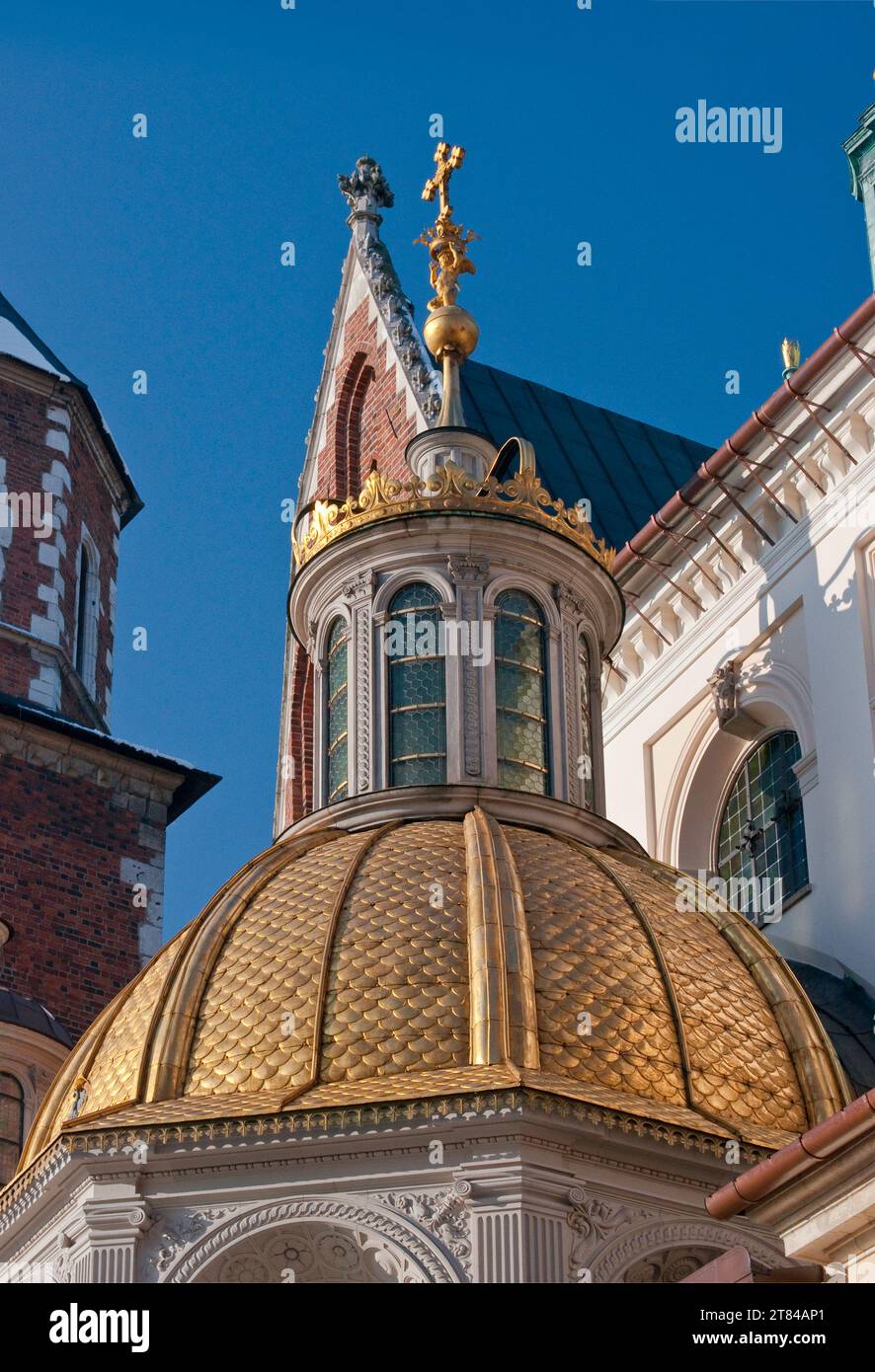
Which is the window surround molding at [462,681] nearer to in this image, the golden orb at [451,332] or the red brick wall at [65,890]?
the golden orb at [451,332]

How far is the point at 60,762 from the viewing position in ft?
80.3

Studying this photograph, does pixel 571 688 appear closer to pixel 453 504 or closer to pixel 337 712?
pixel 453 504

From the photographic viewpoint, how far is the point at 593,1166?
14.3 m

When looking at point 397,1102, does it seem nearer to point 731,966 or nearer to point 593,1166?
point 593,1166

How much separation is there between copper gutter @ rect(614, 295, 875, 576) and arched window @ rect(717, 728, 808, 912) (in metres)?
1.55

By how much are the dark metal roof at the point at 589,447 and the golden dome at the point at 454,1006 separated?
956cm

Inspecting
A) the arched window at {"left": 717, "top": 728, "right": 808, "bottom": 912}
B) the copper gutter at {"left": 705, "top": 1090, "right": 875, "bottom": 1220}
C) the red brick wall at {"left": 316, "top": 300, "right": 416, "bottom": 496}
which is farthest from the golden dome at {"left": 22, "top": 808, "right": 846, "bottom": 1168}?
the red brick wall at {"left": 316, "top": 300, "right": 416, "bottom": 496}

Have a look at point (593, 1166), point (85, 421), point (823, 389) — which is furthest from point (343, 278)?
point (593, 1166)

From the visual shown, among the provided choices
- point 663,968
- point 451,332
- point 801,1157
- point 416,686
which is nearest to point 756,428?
point 451,332

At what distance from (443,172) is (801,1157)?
38.5ft

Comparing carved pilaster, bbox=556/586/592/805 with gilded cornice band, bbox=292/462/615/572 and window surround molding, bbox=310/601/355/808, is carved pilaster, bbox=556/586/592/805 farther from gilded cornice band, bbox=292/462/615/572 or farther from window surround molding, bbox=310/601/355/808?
window surround molding, bbox=310/601/355/808

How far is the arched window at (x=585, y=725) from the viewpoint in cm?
1838

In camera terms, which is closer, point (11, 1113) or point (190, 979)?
point (190, 979)
